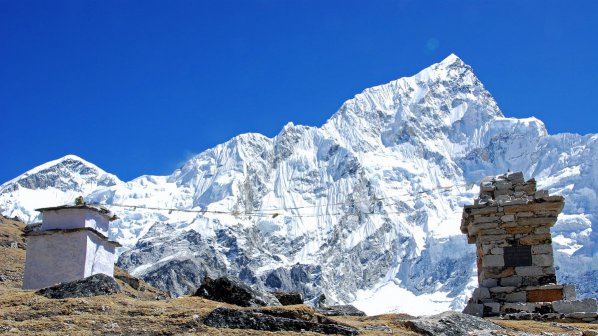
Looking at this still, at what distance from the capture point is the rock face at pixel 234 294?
16047 millimetres

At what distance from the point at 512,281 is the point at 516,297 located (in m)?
0.59

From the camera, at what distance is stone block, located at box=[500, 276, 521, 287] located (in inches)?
883

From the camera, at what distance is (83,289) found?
15.6m

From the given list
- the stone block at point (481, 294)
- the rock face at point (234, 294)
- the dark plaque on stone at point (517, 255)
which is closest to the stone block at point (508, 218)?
the dark plaque on stone at point (517, 255)

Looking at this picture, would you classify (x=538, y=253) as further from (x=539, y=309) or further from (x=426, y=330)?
(x=426, y=330)

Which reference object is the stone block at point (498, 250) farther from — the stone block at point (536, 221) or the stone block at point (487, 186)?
the stone block at point (487, 186)

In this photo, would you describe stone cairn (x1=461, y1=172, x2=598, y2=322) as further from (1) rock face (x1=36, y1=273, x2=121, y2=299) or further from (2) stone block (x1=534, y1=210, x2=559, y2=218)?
(1) rock face (x1=36, y1=273, x2=121, y2=299)

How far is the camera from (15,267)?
3622cm

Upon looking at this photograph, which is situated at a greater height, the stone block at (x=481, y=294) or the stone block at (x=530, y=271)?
the stone block at (x=530, y=271)

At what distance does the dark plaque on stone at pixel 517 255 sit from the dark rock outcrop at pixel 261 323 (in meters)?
10.3

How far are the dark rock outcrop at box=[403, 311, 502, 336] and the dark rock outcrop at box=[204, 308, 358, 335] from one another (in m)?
1.96

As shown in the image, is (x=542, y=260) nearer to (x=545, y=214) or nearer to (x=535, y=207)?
(x=545, y=214)

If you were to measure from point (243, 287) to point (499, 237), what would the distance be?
9.47m

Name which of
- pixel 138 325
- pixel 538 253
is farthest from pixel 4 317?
pixel 538 253
